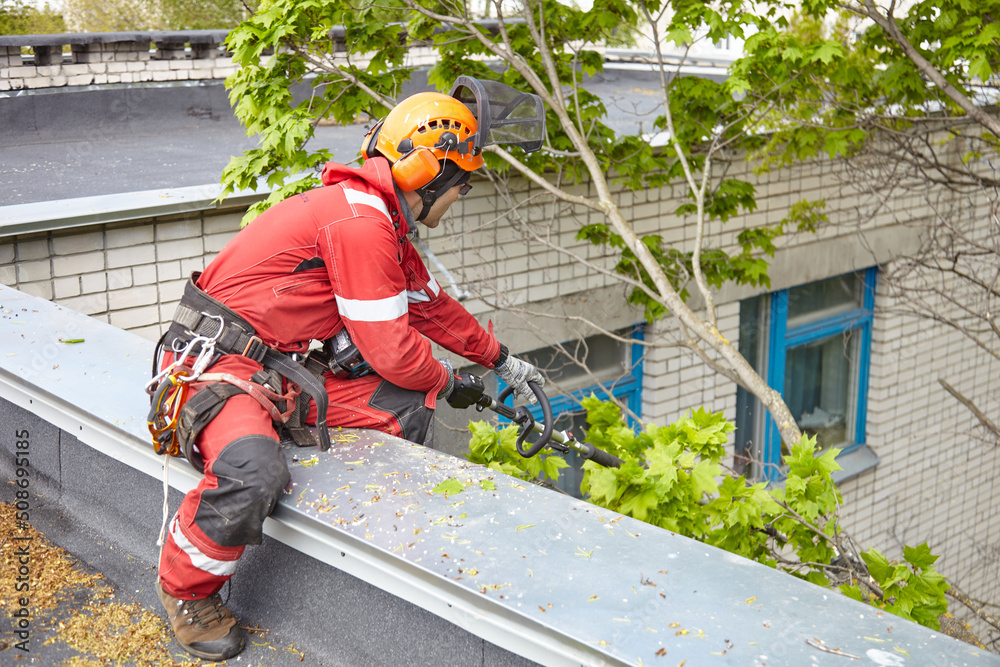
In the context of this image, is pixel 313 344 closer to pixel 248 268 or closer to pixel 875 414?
pixel 248 268

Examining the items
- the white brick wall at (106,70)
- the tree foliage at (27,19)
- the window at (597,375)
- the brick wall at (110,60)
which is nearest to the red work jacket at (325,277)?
the window at (597,375)

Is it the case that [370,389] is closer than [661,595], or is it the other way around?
[661,595]

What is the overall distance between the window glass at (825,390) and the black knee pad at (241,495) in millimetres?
8249

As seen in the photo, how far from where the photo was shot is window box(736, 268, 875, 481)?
9.05 metres

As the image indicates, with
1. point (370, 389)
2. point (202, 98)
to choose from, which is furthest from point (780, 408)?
point (202, 98)

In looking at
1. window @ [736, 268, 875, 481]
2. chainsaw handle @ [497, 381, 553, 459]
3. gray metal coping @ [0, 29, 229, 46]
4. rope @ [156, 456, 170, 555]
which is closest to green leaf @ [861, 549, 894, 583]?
chainsaw handle @ [497, 381, 553, 459]

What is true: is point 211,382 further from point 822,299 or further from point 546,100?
point 822,299

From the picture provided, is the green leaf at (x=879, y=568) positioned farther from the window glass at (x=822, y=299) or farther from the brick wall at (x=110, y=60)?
the brick wall at (x=110, y=60)

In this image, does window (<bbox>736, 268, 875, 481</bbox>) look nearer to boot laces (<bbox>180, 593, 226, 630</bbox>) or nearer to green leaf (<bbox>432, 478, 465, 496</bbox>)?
green leaf (<bbox>432, 478, 465, 496</bbox>)

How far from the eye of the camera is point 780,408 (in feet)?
15.8

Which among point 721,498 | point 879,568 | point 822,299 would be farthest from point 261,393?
point 822,299

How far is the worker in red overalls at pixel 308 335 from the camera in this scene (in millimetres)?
2402

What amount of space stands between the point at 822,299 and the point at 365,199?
25.8 ft

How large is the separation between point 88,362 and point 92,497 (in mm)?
502
